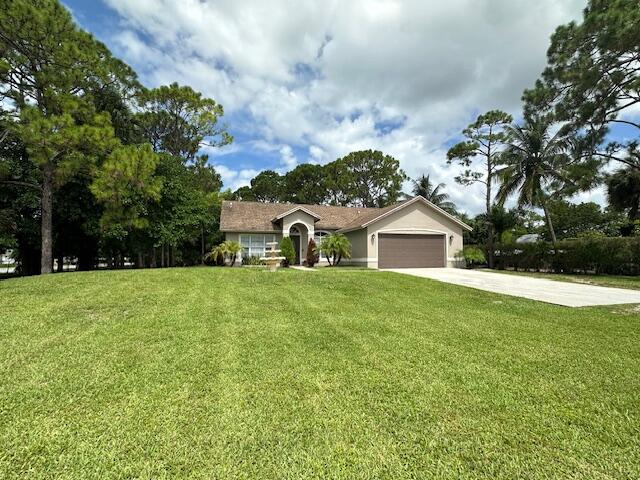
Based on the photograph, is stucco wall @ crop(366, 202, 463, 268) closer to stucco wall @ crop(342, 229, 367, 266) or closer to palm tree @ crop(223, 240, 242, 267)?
stucco wall @ crop(342, 229, 367, 266)

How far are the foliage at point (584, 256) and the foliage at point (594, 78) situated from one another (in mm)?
5677

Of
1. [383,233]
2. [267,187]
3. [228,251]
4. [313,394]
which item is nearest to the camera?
[313,394]

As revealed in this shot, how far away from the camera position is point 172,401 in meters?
3.09

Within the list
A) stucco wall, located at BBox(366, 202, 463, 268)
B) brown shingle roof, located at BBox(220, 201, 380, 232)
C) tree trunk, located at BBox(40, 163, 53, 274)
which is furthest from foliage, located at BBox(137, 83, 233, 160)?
stucco wall, located at BBox(366, 202, 463, 268)

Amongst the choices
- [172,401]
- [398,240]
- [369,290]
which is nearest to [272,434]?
[172,401]

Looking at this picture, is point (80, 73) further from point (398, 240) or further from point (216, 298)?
point (398, 240)

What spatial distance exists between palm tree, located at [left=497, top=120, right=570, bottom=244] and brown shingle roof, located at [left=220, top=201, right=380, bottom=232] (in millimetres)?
10976

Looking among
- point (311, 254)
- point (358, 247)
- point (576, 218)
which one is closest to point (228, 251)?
point (311, 254)

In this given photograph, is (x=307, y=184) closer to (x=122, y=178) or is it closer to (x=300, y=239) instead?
(x=300, y=239)

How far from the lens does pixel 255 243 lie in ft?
71.0

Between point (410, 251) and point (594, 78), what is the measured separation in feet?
41.3

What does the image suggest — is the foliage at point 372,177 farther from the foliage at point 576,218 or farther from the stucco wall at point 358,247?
the stucco wall at point 358,247

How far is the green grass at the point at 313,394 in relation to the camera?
2295 mm

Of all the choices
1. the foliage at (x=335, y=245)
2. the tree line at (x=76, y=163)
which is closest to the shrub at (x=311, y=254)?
the foliage at (x=335, y=245)
